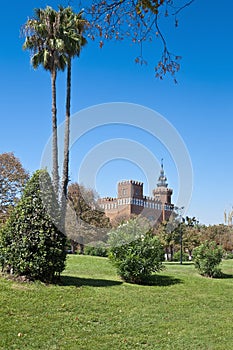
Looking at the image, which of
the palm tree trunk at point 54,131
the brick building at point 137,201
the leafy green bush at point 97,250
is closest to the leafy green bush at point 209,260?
the palm tree trunk at point 54,131

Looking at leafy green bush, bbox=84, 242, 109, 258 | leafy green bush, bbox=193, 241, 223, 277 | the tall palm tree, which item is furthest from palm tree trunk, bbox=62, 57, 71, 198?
leafy green bush, bbox=84, 242, 109, 258

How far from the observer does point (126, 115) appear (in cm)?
1159

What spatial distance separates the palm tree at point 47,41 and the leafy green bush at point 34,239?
8.96m

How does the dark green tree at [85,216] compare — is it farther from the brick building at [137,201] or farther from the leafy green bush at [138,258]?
the leafy green bush at [138,258]

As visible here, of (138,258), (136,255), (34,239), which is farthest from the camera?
(136,255)

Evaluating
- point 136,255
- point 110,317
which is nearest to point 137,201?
point 136,255

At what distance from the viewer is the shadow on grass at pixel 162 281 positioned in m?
11.9

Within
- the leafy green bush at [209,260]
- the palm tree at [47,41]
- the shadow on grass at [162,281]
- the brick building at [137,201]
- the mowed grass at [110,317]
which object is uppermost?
the palm tree at [47,41]

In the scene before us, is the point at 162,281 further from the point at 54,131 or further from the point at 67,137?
the point at 67,137

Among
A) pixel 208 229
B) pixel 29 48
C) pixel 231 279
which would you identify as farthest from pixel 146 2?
pixel 208 229

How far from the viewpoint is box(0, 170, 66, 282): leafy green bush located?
29.6 feet

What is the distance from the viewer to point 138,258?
11.9 meters

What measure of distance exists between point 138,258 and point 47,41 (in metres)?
11.7

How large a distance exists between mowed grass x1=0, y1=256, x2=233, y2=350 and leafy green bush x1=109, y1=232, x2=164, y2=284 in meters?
0.67
